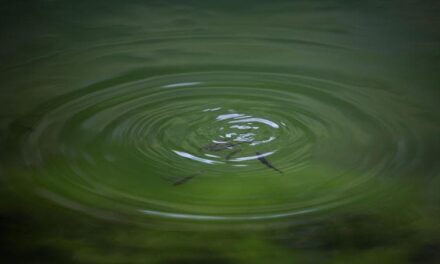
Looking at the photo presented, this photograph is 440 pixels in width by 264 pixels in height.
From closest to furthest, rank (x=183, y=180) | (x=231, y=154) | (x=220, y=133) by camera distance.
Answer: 1. (x=183, y=180)
2. (x=231, y=154)
3. (x=220, y=133)

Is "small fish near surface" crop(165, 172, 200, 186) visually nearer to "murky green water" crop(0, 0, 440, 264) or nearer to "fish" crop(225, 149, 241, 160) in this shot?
"murky green water" crop(0, 0, 440, 264)

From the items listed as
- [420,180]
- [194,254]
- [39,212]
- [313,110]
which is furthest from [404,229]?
[39,212]

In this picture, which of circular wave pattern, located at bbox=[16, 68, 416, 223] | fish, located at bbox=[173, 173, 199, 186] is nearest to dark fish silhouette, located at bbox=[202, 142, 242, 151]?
circular wave pattern, located at bbox=[16, 68, 416, 223]

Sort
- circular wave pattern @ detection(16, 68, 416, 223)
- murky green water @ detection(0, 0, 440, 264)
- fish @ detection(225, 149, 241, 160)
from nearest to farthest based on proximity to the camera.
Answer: murky green water @ detection(0, 0, 440, 264) < circular wave pattern @ detection(16, 68, 416, 223) < fish @ detection(225, 149, 241, 160)

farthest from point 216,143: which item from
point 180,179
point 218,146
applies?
point 180,179

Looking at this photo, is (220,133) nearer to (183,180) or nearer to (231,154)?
(231,154)

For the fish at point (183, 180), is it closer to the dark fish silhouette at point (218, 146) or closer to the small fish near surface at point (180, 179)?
the small fish near surface at point (180, 179)

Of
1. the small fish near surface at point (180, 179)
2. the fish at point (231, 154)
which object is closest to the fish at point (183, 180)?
the small fish near surface at point (180, 179)

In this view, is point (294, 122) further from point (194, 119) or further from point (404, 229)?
point (404, 229)
